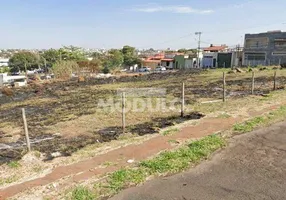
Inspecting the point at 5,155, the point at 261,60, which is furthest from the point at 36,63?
the point at 5,155

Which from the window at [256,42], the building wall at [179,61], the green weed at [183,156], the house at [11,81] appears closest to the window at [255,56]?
the window at [256,42]

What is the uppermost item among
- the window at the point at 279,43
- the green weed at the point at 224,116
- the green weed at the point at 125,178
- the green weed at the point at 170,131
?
the window at the point at 279,43

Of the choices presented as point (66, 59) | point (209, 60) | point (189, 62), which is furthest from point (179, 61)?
point (66, 59)

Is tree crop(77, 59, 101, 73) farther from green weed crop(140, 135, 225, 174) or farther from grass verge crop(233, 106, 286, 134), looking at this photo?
green weed crop(140, 135, 225, 174)

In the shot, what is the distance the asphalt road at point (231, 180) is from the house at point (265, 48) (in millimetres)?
43928

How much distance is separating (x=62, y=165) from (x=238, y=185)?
124 inches

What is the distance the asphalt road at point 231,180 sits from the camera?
3.96 m

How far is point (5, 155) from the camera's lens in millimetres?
6422

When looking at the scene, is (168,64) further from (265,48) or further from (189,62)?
(265,48)

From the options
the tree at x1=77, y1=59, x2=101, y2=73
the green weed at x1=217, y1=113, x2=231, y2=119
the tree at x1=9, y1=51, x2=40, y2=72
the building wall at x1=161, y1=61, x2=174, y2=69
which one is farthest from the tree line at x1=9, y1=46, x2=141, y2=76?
the green weed at x1=217, y1=113, x2=231, y2=119

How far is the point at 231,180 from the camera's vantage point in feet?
14.5

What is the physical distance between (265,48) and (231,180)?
48.7 metres

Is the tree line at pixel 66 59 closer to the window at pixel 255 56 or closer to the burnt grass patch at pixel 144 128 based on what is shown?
the window at pixel 255 56

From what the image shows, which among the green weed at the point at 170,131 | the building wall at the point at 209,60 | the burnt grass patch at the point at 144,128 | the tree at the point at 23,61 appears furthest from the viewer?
the tree at the point at 23,61
